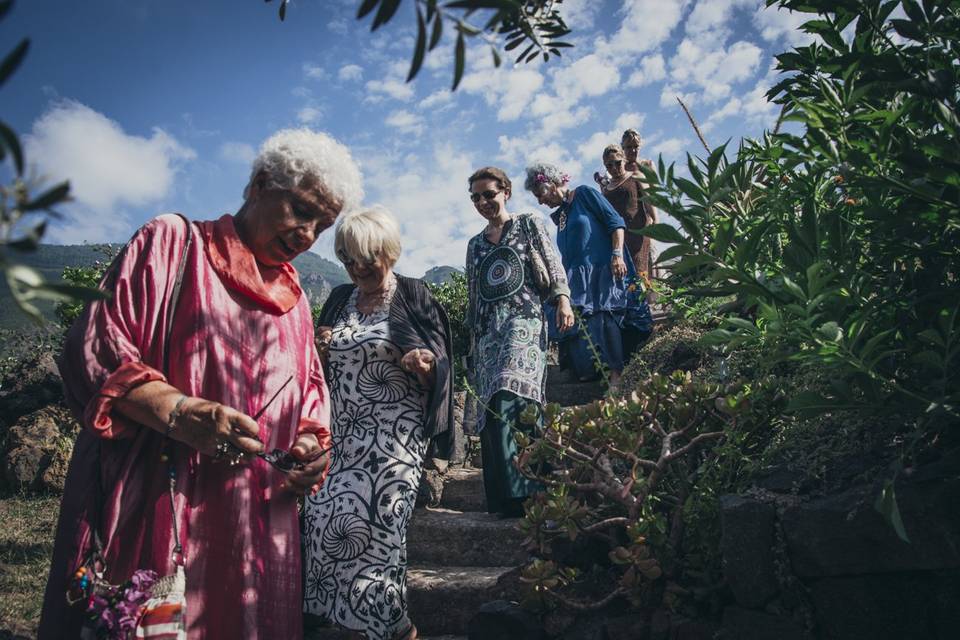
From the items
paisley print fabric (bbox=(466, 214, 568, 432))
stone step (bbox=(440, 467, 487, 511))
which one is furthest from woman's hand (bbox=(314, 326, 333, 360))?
stone step (bbox=(440, 467, 487, 511))

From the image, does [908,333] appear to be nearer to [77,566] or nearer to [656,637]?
[656,637]

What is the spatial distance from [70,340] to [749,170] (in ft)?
6.32

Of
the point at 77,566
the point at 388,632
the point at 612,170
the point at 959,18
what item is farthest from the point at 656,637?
the point at 612,170

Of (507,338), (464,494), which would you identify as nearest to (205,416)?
(507,338)

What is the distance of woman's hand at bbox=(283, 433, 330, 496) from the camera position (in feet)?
6.63

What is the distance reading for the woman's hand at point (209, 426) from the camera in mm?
1689

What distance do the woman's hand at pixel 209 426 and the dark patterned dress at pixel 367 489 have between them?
4.22 ft

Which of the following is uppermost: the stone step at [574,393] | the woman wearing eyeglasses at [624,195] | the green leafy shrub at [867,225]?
the woman wearing eyeglasses at [624,195]

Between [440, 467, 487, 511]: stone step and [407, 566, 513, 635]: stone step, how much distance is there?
4.83ft

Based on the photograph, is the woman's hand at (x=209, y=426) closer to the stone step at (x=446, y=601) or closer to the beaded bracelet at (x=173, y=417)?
the beaded bracelet at (x=173, y=417)

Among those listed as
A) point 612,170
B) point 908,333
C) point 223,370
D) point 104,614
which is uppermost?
point 612,170

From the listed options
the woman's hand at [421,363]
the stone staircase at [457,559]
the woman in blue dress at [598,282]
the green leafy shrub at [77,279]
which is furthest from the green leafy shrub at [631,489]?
the green leafy shrub at [77,279]

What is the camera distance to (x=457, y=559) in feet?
14.0

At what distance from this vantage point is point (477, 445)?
6160 millimetres
